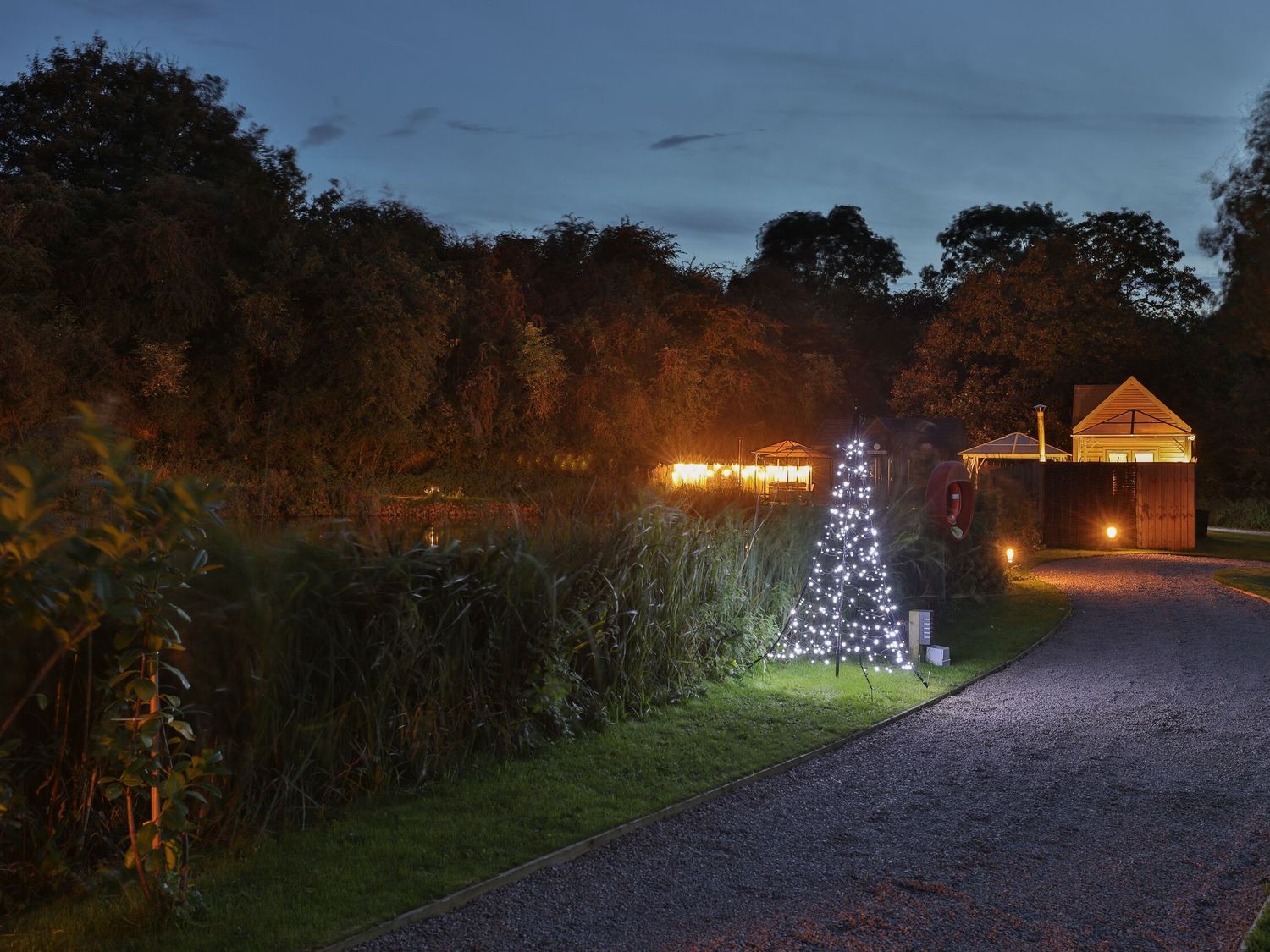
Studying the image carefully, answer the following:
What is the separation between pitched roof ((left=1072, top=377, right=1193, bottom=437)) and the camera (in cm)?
3444

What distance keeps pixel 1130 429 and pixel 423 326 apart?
2258 cm

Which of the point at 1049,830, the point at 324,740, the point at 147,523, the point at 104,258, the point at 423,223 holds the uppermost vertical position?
the point at 423,223

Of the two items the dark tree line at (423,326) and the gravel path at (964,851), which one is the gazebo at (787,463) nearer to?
the dark tree line at (423,326)

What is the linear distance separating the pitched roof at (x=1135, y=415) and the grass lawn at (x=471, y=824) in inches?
1142

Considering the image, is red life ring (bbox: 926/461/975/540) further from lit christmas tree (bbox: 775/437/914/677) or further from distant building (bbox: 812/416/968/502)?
distant building (bbox: 812/416/968/502)

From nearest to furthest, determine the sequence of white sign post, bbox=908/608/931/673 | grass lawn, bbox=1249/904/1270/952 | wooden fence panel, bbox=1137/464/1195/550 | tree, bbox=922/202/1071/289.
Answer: grass lawn, bbox=1249/904/1270/952, white sign post, bbox=908/608/931/673, wooden fence panel, bbox=1137/464/1195/550, tree, bbox=922/202/1071/289

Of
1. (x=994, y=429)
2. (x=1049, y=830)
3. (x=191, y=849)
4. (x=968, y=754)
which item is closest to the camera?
(x=191, y=849)

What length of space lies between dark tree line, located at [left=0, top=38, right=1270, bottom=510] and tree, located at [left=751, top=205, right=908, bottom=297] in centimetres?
1719

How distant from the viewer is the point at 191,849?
4.70 m

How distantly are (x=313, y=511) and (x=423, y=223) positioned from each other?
11.3m

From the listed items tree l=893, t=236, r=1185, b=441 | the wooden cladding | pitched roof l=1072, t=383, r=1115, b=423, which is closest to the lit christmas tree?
the wooden cladding

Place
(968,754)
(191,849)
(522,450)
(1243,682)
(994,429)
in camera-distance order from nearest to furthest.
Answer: (191,849) < (968,754) < (1243,682) < (522,450) < (994,429)

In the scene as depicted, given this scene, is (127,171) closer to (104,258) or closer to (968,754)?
(104,258)

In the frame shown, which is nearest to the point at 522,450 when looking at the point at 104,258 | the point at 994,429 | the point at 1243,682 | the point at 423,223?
the point at 423,223
